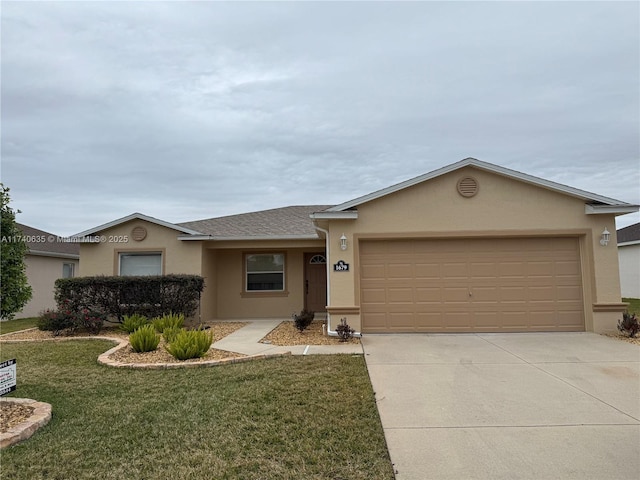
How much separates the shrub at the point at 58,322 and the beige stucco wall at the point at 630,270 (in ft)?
86.6

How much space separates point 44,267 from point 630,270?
99.5 feet

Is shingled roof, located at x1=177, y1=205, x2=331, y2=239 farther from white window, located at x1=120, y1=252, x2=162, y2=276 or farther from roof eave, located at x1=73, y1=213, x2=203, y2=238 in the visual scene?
white window, located at x1=120, y1=252, x2=162, y2=276

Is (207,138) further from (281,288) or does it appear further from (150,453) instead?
(150,453)

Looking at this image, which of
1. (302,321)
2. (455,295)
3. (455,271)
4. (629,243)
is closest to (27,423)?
(302,321)

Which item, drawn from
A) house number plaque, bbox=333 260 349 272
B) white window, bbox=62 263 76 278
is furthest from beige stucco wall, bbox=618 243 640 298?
white window, bbox=62 263 76 278

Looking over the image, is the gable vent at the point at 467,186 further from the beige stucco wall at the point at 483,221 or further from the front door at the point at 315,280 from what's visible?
the front door at the point at 315,280

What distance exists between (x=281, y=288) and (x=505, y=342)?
7.97 m

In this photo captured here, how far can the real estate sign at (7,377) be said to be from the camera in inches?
174

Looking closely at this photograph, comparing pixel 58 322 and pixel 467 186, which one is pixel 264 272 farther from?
pixel 467 186

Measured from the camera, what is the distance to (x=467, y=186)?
396 inches

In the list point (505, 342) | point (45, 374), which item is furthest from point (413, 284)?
point (45, 374)

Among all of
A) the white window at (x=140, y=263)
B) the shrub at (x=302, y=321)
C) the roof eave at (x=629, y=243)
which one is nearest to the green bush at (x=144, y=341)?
the shrub at (x=302, y=321)

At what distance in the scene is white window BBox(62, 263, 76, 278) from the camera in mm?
18712

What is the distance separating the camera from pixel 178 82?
1142cm
